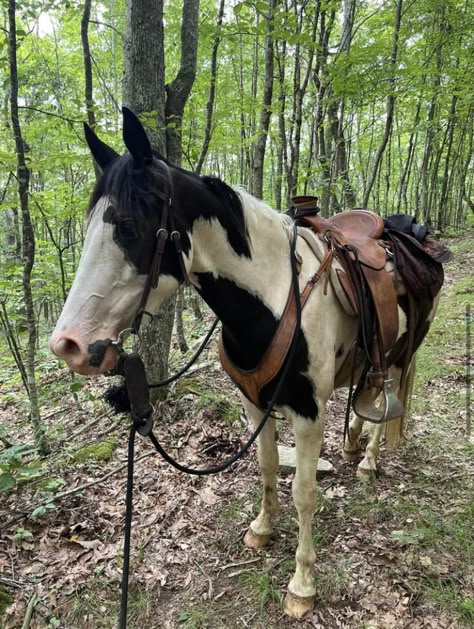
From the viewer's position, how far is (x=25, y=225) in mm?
2955

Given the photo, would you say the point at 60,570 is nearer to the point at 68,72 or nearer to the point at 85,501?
the point at 85,501

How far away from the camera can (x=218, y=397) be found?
13.1 feet

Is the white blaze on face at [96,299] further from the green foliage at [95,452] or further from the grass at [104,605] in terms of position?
the green foliage at [95,452]

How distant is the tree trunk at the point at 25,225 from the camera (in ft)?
8.86

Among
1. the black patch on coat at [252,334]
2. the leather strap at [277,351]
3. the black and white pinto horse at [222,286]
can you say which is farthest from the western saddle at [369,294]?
the black patch on coat at [252,334]

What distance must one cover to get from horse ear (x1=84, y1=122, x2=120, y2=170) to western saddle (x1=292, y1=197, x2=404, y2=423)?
1.31 m

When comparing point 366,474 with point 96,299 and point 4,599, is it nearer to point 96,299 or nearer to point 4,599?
point 4,599

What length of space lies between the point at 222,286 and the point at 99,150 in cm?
80

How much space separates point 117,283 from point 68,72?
36.6 ft

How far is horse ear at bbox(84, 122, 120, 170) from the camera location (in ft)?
4.92

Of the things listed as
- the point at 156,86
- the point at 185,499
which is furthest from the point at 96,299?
the point at 156,86

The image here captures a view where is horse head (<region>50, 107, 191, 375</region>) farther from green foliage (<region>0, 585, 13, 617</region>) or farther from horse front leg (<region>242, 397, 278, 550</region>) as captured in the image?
green foliage (<region>0, 585, 13, 617</region>)

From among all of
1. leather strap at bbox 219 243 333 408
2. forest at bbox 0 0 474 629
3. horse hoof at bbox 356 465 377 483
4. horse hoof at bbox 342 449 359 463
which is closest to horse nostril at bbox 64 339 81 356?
leather strap at bbox 219 243 333 408

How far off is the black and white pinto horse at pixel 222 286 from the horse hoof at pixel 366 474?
1.00 m
